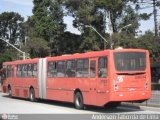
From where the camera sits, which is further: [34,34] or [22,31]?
[22,31]

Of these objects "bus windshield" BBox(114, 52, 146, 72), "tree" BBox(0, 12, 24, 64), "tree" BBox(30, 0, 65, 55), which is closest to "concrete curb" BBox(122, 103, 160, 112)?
"bus windshield" BBox(114, 52, 146, 72)

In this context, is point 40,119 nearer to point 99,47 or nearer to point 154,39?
point 154,39

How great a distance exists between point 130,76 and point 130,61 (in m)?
0.68

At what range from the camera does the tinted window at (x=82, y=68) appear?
857 inches

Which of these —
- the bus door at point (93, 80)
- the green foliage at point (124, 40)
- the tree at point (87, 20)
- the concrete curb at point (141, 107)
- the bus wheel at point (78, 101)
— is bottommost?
the concrete curb at point (141, 107)

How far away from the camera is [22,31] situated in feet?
437

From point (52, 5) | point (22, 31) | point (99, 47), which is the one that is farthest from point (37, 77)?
point (22, 31)

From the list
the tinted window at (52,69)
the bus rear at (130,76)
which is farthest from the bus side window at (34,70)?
the bus rear at (130,76)

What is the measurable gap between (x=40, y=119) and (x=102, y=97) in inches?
150

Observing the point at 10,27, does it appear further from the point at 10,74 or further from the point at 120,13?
the point at 10,74

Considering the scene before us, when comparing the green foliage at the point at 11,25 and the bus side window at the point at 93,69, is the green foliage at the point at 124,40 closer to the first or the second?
the bus side window at the point at 93,69

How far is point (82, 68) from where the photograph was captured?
2214cm

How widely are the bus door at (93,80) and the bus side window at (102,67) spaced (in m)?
0.35

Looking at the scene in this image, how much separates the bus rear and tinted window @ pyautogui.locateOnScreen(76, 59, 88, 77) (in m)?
2.31
